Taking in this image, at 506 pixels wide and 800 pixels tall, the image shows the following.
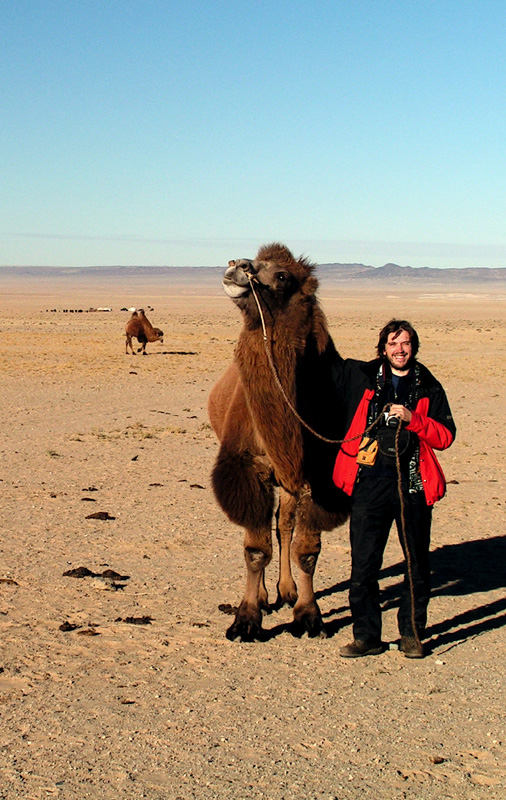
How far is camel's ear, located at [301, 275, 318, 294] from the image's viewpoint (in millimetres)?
5957

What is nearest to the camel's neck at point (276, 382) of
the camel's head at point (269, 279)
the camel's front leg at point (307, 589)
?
the camel's head at point (269, 279)

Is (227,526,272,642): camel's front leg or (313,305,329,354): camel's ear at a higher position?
(313,305,329,354): camel's ear

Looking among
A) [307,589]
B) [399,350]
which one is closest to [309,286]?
[399,350]

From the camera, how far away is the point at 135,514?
9523 millimetres

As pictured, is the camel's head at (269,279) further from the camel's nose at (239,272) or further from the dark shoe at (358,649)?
the dark shoe at (358,649)

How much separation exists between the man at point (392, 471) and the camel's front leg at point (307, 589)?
1.42ft

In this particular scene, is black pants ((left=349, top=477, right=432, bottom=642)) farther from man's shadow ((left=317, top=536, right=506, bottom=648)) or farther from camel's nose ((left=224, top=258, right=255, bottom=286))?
camel's nose ((left=224, top=258, right=255, bottom=286))

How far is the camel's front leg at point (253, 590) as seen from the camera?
616 centimetres

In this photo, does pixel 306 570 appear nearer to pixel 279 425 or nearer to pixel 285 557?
pixel 285 557

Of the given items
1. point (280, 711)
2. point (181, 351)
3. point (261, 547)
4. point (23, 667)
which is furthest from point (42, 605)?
point (181, 351)

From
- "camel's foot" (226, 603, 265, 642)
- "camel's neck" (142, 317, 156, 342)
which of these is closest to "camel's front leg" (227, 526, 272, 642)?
"camel's foot" (226, 603, 265, 642)

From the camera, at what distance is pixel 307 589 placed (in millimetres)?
6367

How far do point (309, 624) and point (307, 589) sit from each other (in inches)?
9.1

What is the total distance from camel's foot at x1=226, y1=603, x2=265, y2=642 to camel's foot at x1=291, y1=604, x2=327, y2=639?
230 mm
